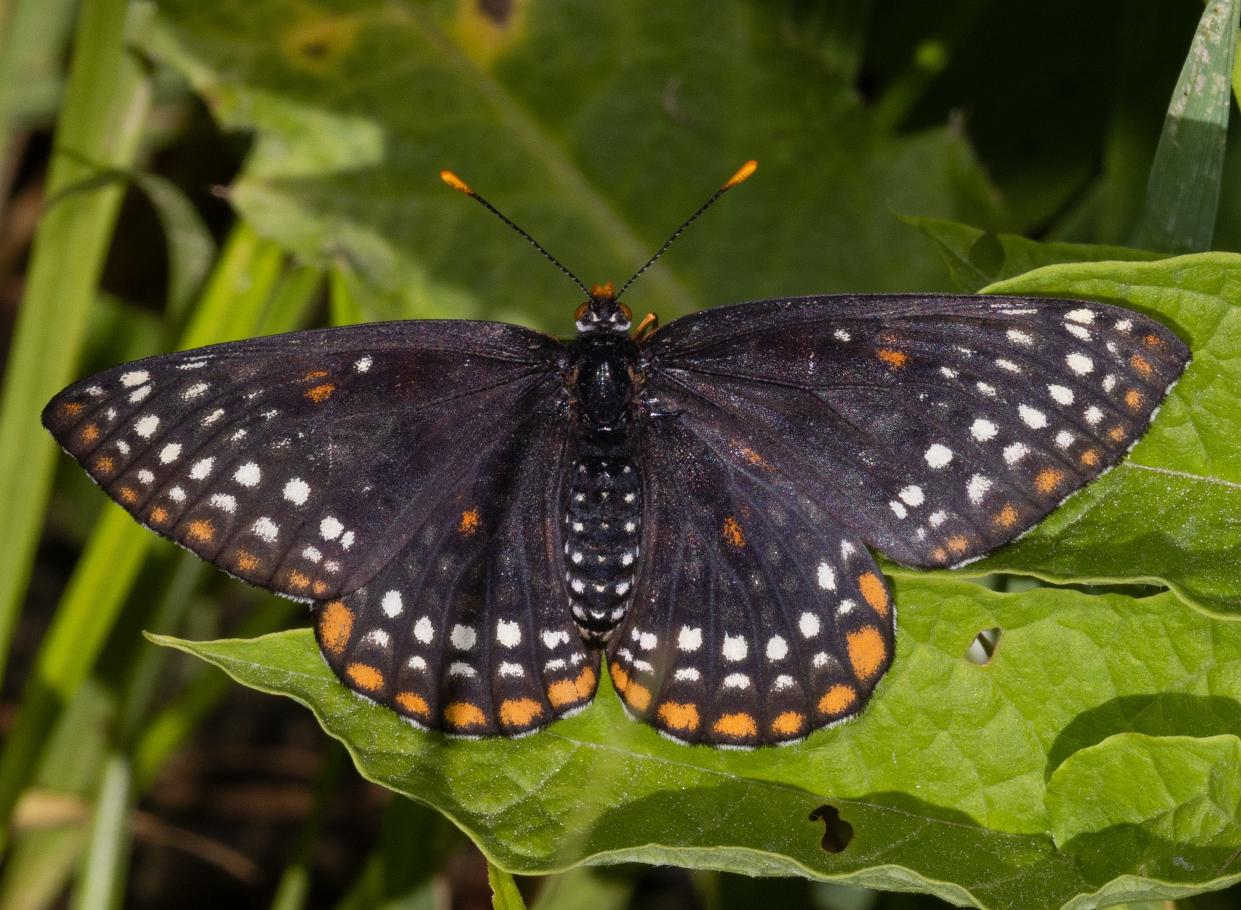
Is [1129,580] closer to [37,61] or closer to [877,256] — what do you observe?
[877,256]

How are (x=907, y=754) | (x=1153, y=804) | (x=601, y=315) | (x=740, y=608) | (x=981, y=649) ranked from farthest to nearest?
(x=601, y=315), (x=740, y=608), (x=981, y=649), (x=907, y=754), (x=1153, y=804)

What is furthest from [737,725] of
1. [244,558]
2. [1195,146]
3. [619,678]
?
[1195,146]

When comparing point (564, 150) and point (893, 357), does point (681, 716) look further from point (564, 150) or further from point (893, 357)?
point (564, 150)

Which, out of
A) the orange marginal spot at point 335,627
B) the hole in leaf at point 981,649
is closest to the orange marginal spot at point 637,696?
the orange marginal spot at point 335,627

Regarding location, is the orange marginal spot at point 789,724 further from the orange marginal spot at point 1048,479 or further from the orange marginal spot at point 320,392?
the orange marginal spot at point 320,392

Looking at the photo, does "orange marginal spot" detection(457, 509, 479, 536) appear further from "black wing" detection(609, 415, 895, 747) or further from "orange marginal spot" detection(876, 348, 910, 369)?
→ "orange marginal spot" detection(876, 348, 910, 369)

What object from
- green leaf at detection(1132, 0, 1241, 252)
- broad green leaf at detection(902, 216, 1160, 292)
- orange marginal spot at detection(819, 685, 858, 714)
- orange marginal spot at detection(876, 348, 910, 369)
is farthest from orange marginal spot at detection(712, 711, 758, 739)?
green leaf at detection(1132, 0, 1241, 252)

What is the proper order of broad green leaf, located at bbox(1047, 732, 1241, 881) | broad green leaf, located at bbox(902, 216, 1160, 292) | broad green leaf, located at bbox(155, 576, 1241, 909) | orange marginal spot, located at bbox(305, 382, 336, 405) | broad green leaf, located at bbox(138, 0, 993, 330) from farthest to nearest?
1. broad green leaf, located at bbox(138, 0, 993, 330)
2. orange marginal spot, located at bbox(305, 382, 336, 405)
3. broad green leaf, located at bbox(902, 216, 1160, 292)
4. broad green leaf, located at bbox(155, 576, 1241, 909)
5. broad green leaf, located at bbox(1047, 732, 1241, 881)
